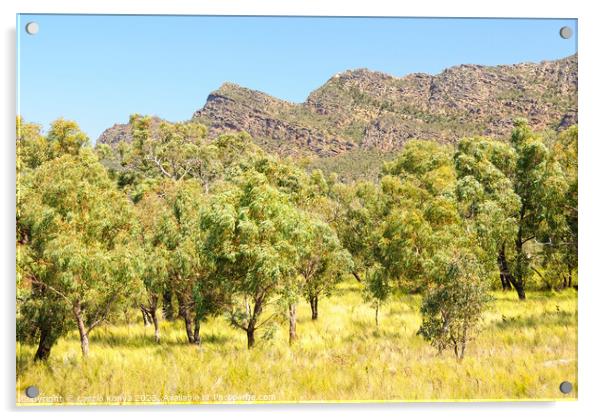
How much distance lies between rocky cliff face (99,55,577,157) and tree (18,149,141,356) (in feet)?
12.3

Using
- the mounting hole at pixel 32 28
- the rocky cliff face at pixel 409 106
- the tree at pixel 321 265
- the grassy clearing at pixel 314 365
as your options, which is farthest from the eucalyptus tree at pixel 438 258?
the mounting hole at pixel 32 28

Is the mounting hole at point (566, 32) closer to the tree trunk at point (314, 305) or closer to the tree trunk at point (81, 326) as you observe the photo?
the tree trunk at point (314, 305)

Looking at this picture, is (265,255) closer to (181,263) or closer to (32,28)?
(181,263)

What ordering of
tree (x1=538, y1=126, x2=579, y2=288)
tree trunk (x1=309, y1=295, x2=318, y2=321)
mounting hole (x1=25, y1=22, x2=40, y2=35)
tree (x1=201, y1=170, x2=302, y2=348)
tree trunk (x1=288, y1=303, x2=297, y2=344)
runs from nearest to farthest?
mounting hole (x1=25, y1=22, x2=40, y2=35), tree (x1=538, y1=126, x2=579, y2=288), tree (x1=201, y1=170, x2=302, y2=348), tree trunk (x1=288, y1=303, x2=297, y2=344), tree trunk (x1=309, y1=295, x2=318, y2=321)

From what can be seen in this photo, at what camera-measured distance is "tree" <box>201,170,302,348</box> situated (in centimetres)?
922

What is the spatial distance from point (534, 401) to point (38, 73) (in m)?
10.5

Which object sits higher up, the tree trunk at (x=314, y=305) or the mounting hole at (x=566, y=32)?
the mounting hole at (x=566, y=32)

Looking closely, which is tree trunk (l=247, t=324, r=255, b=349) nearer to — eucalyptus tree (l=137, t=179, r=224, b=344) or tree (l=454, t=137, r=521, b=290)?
eucalyptus tree (l=137, t=179, r=224, b=344)

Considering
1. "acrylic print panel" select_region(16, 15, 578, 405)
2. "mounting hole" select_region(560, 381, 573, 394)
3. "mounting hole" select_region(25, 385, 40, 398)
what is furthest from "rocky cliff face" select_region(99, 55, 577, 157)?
"mounting hole" select_region(25, 385, 40, 398)

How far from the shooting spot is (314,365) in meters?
8.59

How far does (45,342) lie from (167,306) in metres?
2.74

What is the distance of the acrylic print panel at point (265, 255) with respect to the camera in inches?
325

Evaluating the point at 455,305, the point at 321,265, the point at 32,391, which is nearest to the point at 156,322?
the point at 32,391
